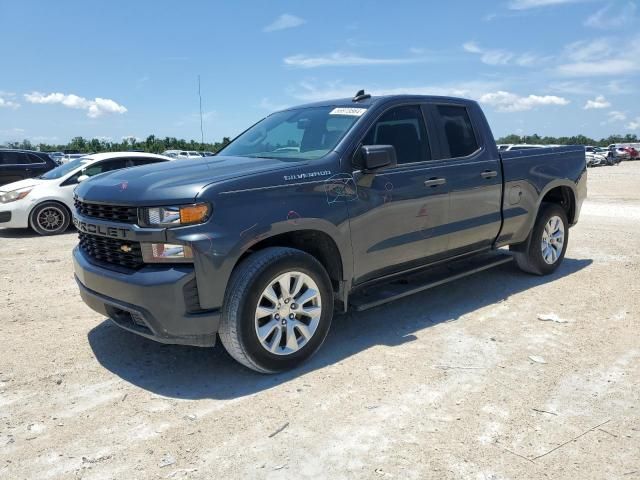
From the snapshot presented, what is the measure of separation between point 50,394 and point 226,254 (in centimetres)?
153

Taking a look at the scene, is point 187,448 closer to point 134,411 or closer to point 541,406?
point 134,411

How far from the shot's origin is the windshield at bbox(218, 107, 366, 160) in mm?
4305

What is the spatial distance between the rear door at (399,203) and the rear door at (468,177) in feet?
0.55

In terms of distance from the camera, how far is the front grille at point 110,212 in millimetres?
3475

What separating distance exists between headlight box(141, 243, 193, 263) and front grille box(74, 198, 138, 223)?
0.72 feet

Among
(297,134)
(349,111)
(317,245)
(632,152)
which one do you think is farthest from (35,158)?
(632,152)

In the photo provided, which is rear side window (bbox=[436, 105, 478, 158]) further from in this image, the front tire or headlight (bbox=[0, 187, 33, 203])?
headlight (bbox=[0, 187, 33, 203])

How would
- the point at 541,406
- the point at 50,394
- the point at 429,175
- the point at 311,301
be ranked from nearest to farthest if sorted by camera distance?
the point at 541,406 < the point at 50,394 < the point at 311,301 < the point at 429,175

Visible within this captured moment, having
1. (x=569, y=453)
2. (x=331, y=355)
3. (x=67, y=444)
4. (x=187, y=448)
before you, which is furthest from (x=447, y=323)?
(x=67, y=444)

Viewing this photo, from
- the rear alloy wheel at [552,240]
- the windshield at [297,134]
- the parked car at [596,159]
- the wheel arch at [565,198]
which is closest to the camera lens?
the windshield at [297,134]

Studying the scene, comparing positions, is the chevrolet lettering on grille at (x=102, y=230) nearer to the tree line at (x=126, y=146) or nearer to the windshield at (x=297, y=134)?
the windshield at (x=297, y=134)

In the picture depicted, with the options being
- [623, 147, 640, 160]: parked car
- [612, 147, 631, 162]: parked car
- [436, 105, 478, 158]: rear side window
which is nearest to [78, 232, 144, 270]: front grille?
[436, 105, 478, 158]: rear side window

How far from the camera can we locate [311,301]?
12.8 feet

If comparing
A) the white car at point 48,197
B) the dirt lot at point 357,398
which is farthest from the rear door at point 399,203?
the white car at point 48,197
